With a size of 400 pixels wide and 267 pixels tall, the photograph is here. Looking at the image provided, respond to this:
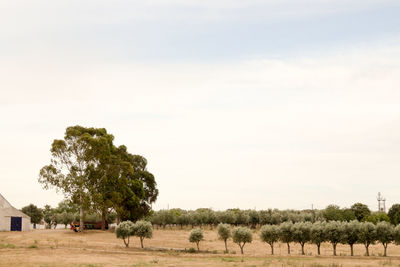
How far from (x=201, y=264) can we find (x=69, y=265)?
563 inches

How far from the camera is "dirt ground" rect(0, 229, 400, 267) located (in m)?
56.8

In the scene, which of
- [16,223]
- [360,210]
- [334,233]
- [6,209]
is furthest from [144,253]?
[360,210]

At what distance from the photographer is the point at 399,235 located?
237ft

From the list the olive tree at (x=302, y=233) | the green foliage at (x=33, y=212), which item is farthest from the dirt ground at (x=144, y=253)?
the green foliage at (x=33, y=212)

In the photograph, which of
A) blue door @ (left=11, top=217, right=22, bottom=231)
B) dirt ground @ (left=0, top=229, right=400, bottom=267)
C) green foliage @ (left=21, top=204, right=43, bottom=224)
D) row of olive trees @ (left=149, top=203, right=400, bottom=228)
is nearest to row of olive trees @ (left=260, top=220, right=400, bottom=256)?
dirt ground @ (left=0, top=229, right=400, bottom=267)

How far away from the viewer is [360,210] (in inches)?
6171

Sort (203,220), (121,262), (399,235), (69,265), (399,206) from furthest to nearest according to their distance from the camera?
(203,220)
(399,206)
(399,235)
(121,262)
(69,265)

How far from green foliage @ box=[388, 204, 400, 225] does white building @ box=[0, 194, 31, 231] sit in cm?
9187

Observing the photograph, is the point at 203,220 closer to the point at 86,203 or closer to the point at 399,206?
the point at 399,206

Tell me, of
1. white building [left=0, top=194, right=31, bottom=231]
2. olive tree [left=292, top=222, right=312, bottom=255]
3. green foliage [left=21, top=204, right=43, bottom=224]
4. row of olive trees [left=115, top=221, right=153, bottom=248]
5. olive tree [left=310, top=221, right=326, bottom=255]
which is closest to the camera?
olive tree [left=310, top=221, right=326, bottom=255]

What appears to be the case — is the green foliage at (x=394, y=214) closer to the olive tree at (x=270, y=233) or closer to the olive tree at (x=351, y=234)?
the olive tree at (x=351, y=234)

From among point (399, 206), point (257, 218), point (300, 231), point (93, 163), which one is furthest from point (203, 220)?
point (300, 231)

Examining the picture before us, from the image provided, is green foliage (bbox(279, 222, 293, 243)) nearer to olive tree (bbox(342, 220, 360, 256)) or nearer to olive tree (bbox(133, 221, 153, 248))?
olive tree (bbox(342, 220, 360, 256))

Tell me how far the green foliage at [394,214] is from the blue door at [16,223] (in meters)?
92.4
